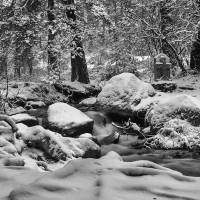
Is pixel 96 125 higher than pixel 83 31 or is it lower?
lower

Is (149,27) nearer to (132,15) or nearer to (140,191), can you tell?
(132,15)

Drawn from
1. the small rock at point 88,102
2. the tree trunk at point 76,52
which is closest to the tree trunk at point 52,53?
the tree trunk at point 76,52

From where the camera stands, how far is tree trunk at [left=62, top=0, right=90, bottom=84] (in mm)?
16156

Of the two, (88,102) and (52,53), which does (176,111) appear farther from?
(52,53)

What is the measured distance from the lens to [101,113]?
1145 cm

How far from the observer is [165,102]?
9.74m

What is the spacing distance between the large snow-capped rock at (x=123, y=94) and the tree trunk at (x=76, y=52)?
4436mm

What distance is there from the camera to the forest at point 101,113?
10.8 ft

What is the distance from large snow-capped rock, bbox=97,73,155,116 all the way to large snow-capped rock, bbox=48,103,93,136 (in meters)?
1.88

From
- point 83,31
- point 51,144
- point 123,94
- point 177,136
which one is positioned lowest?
point 177,136

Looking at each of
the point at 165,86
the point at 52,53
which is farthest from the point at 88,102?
the point at 52,53

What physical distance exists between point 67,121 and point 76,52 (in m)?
7.34

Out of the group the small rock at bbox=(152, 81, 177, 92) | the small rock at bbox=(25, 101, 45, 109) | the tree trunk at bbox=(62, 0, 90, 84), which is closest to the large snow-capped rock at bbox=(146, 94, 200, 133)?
the small rock at bbox=(152, 81, 177, 92)

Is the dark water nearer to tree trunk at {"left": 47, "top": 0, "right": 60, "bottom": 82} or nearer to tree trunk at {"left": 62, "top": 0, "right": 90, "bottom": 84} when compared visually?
tree trunk at {"left": 47, "top": 0, "right": 60, "bottom": 82}
